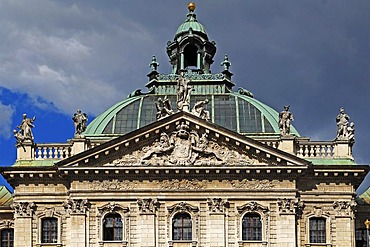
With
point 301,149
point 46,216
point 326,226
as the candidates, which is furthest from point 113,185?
point 326,226

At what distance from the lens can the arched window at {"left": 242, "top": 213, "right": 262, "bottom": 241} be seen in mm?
70625

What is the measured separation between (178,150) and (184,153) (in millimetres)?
426

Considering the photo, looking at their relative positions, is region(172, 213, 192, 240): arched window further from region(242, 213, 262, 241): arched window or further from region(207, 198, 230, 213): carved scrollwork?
region(242, 213, 262, 241): arched window

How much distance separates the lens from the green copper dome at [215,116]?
7656 cm

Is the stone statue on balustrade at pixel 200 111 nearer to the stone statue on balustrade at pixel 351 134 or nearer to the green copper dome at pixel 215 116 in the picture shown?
the green copper dome at pixel 215 116

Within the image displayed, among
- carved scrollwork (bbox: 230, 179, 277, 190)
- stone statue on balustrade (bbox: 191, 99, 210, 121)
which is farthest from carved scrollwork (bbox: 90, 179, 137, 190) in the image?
carved scrollwork (bbox: 230, 179, 277, 190)

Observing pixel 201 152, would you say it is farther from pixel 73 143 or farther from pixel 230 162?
pixel 73 143

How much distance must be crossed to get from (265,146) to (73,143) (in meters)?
12.6

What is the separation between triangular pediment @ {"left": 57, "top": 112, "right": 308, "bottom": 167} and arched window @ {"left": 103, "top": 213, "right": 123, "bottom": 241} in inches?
132

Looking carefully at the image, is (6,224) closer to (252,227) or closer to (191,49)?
(252,227)

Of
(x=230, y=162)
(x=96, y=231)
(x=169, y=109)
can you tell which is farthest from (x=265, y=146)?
(x=96, y=231)

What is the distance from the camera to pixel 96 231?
232 ft

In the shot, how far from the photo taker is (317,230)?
71.6m

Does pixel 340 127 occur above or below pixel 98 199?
above
